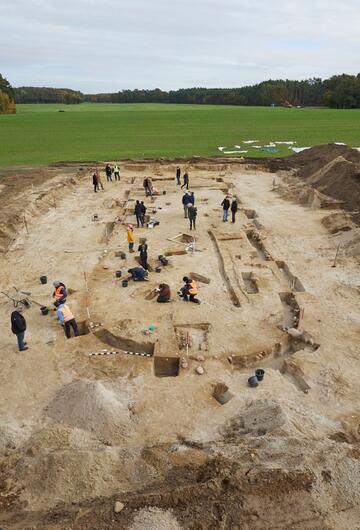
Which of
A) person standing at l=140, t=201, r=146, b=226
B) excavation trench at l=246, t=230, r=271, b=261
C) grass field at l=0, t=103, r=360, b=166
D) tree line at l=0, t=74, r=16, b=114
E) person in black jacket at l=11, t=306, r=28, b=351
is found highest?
tree line at l=0, t=74, r=16, b=114

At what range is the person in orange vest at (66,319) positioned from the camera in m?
10.5

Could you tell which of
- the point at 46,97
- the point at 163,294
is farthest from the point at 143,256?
the point at 46,97

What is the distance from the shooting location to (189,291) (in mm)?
12328

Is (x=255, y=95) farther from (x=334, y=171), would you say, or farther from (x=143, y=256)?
(x=143, y=256)

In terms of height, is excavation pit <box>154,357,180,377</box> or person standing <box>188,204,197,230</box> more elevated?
person standing <box>188,204,197,230</box>

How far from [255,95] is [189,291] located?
362ft

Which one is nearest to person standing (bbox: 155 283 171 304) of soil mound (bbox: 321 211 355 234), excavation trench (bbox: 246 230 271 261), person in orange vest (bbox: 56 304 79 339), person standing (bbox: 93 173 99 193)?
person in orange vest (bbox: 56 304 79 339)

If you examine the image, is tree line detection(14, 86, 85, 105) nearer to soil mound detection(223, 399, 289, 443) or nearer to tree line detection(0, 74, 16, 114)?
tree line detection(0, 74, 16, 114)

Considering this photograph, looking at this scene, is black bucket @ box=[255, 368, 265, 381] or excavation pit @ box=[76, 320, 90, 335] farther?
excavation pit @ box=[76, 320, 90, 335]

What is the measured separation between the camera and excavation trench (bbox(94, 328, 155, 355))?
1057 centimetres

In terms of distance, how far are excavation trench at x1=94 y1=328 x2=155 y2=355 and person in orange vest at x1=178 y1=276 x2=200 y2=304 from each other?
8.27ft

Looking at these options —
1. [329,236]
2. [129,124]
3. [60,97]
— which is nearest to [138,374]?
[329,236]

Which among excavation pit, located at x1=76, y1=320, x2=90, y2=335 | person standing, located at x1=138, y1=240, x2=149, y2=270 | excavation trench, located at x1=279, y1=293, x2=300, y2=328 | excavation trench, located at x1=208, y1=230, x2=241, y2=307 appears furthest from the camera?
person standing, located at x1=138, y1=240, x2=149, y2=270

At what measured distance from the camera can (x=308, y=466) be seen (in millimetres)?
6422
